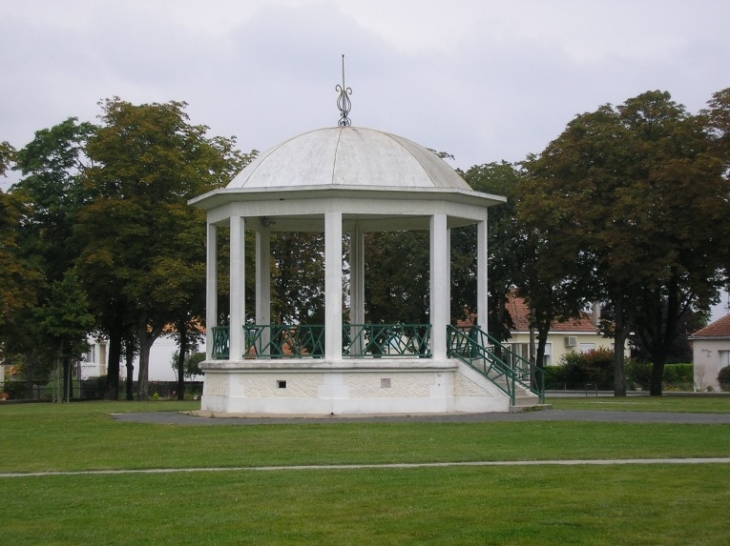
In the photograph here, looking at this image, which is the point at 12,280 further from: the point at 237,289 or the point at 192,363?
the point at 192,363

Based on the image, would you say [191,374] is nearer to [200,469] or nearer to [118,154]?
[118,154]

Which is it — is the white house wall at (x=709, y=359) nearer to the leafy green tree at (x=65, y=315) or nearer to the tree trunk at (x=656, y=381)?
the tree trunk at (x=656, y=381)

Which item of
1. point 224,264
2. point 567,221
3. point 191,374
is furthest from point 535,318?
point 191,374

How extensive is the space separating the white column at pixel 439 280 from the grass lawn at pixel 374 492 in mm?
7539

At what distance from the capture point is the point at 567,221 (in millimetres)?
51531

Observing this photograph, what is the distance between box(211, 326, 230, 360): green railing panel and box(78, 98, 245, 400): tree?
64.6 feet

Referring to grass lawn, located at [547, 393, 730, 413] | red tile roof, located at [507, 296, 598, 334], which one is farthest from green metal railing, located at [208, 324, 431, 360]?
red tile roof, located at [507, 296, 598, 334]

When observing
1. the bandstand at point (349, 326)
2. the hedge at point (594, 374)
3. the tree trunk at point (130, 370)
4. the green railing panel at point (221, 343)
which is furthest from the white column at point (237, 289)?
the hedge at point (594, 374)

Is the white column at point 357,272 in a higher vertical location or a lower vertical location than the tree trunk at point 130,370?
higher

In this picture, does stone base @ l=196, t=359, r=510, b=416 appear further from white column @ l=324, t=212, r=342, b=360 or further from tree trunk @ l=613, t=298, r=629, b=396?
tree trunk @ l=613, t=298, r=629, b=396

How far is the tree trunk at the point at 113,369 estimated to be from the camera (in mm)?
59312

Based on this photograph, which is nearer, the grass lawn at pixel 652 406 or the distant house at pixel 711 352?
the grass lawn at pixel 652 406

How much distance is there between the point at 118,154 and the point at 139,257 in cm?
487

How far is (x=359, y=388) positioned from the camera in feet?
94.5
